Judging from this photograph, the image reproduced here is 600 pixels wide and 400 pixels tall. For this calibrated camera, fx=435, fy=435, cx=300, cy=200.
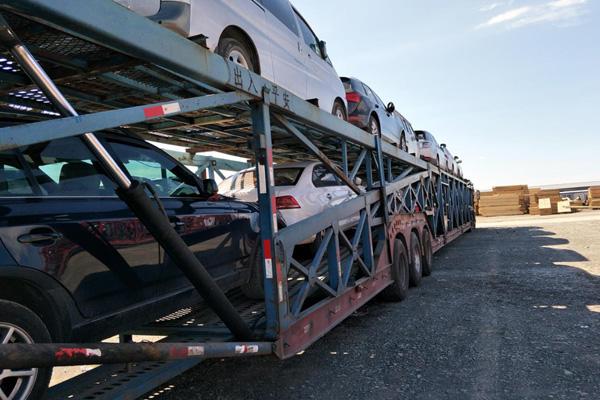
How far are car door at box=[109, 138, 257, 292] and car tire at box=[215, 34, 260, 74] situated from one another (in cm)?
101

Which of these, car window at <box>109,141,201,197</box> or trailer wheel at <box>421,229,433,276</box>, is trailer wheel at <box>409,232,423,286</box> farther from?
car window at <box>109,141,201,197</box>

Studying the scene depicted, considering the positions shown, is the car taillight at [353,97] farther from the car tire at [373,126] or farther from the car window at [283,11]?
the car window at [283,11]

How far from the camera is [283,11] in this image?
5070 millimetres

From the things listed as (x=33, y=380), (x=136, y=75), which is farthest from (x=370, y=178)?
(x=33, y=380)

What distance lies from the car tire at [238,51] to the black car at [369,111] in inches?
149

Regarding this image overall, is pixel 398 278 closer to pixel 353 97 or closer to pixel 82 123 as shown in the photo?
pixel 353 97

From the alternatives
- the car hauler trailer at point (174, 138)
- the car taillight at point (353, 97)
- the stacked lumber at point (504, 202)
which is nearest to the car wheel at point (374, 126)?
the car taillight at point (353, 97)

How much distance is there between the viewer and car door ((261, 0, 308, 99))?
450 cm

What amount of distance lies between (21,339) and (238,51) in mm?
2847

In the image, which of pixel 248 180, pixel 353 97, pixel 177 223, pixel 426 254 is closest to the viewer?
pixel 177 223

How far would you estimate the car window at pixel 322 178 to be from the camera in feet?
18.1

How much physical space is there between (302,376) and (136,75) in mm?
2700

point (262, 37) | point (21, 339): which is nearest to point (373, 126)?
point (262, 37)

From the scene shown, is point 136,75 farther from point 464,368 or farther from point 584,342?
point 584,342
